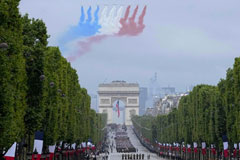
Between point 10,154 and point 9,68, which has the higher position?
point 9,68

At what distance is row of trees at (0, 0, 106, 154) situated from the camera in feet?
114

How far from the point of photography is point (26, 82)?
45.6 meters

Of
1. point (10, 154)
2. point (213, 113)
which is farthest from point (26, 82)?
point (213, 113)

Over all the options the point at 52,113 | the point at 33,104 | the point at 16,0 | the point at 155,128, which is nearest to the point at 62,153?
the point at 52,113

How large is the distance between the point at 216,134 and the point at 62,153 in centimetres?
2106

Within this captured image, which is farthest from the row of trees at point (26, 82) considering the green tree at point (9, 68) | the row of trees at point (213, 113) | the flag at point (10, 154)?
the row of trees at point (213, 113)

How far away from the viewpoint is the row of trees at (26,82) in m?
34.8

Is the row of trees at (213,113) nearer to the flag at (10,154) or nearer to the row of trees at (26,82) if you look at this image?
the row of trees at (26,82)

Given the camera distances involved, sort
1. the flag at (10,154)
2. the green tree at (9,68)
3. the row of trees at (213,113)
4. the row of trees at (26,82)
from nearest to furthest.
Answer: the green tree at (9,68), the row of trees at (26,82), the flag at (10,154), the row of trees at (213,113)

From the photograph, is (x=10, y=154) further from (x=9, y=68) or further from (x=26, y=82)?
(x=26, y=82)

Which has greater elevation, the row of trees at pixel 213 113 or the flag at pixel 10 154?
the row of trees at pixel 213 113

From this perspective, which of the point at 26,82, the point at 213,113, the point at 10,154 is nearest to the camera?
the point at 10,154

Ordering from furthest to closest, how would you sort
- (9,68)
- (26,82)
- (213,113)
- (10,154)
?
(213,113), (26,82), (10,154), (9,68)

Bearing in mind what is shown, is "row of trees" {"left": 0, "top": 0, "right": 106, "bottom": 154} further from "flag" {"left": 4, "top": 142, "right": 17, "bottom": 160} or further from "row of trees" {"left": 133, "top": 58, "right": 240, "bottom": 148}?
"row of trees" {"left": 133, "top": 58, "right": 240, "bottom": 148}
